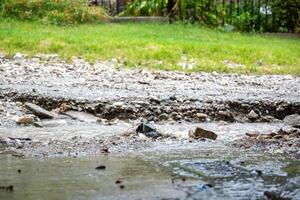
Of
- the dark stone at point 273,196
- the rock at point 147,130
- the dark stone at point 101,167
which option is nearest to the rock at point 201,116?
the rock at point 147,130

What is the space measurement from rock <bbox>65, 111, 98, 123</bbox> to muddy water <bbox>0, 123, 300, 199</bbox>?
1.45m

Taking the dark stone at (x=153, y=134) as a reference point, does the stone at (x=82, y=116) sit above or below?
below

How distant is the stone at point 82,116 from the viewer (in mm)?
5186

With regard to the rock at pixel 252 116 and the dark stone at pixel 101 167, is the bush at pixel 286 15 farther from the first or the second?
the dark stone at pixel 101 167

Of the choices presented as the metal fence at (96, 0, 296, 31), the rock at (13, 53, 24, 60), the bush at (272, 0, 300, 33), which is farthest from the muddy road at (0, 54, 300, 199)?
the bush at (272, 0, 300, 33)

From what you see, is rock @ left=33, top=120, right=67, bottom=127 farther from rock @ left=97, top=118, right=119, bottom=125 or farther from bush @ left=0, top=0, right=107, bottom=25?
bush @ left=0, top=0, right=107, bottom=25

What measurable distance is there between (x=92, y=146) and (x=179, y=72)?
14.8 ft

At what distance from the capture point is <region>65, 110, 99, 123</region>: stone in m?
5.19

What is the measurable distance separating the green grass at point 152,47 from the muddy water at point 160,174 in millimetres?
5145

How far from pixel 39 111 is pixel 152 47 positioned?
14.3 feet

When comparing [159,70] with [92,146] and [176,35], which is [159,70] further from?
[92,146]

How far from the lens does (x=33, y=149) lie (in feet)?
11.9

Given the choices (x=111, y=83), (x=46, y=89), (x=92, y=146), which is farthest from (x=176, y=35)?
(x=92, y=146)

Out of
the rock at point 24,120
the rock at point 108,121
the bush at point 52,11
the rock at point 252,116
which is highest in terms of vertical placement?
the bush at point 52,11
